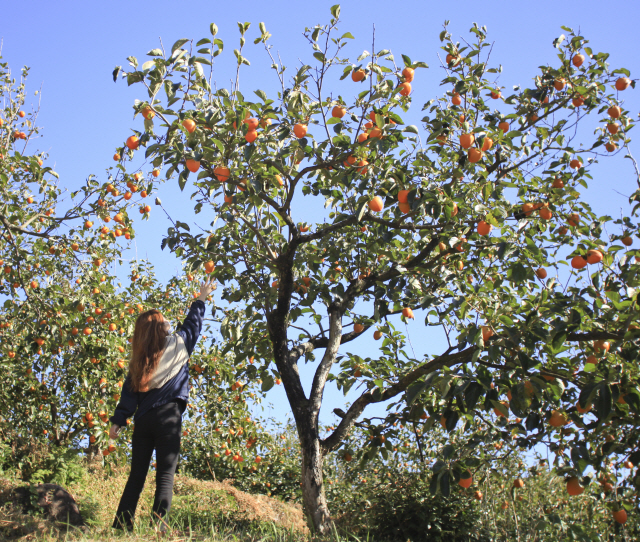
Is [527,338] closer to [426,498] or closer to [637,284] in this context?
[637,284]

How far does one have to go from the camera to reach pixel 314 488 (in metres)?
3.60

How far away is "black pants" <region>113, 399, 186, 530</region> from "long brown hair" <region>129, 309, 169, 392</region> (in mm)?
194

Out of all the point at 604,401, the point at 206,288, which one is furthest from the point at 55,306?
the point at 604,401

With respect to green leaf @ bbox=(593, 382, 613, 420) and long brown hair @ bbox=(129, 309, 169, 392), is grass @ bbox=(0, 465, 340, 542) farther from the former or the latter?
green leaf @ bbox=(593, 382, 613, 420)

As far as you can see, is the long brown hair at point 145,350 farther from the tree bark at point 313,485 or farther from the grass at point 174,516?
the tree bark at point 313,485

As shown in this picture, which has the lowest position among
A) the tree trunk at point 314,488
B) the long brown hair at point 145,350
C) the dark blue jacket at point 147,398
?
the tree trunk at point 314,488

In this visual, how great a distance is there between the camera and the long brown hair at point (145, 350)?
2865mm

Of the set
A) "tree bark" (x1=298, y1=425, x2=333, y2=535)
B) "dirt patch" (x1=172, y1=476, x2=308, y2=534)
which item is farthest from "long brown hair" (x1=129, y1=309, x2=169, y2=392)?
"dirt patch" (x1=172, y1=476, x2=308, y2=534)

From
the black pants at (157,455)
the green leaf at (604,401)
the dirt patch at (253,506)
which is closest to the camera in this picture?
the green leaf at (604,401)

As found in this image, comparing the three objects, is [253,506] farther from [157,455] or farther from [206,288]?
[206,288]

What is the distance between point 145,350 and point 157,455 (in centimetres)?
61

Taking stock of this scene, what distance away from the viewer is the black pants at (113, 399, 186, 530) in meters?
2.78

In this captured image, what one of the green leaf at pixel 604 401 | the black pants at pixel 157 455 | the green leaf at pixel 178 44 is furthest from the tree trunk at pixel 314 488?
the green leaf at pixel 178 44

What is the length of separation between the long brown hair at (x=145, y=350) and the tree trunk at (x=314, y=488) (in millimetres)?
1432
